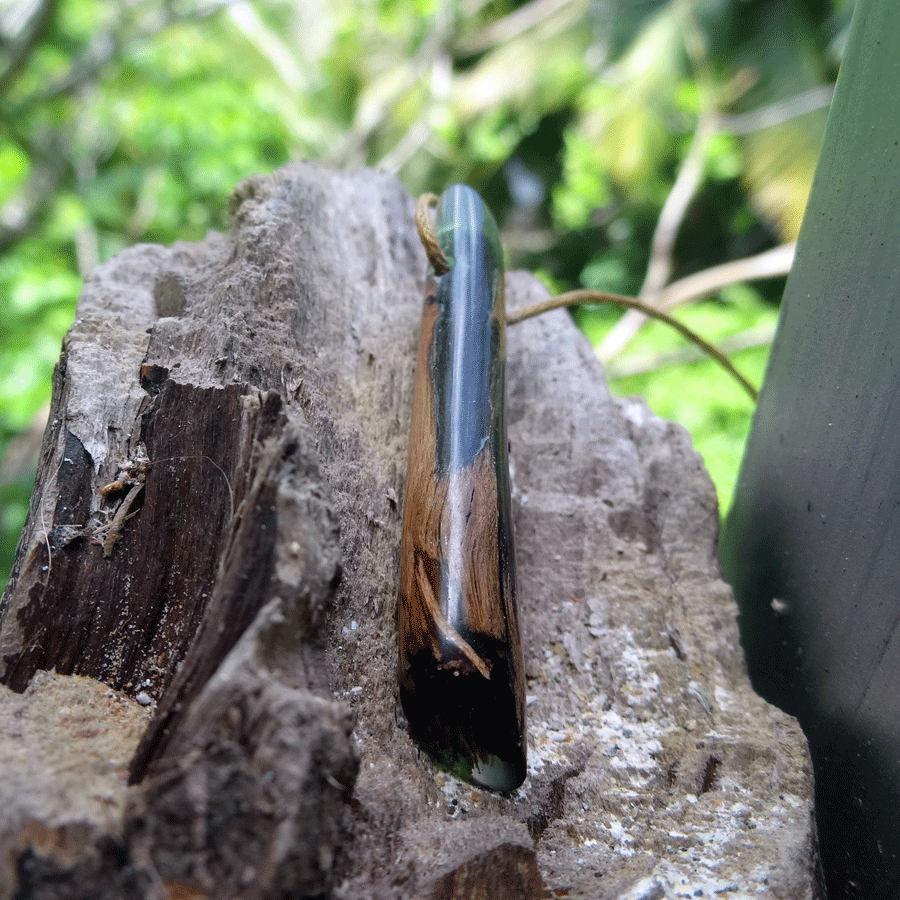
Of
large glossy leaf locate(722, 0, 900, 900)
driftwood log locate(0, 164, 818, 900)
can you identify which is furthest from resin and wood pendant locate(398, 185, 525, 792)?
large glossy leaf locate(722, 0, 900, 900)

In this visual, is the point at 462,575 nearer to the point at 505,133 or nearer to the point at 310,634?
the point at 310,634

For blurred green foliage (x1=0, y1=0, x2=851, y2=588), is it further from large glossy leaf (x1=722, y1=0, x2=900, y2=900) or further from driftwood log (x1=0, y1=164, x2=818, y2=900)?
driftwood log (x1=0, y1=164, x2=818, y2=900)

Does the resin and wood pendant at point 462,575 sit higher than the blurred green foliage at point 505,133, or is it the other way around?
the blurred green foliage at point 505,133

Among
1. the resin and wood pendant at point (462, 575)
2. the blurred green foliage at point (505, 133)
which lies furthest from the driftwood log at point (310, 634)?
the blurred green foliage at point (505, 133)

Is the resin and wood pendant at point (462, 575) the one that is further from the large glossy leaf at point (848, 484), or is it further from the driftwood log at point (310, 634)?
the large glossy leaf at point (848, 484)

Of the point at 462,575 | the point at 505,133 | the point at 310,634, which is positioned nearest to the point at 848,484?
the point at 462,575

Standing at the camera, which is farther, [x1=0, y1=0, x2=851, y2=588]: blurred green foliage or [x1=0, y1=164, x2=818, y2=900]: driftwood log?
[x1=0, y1=0, x2=851, y2=588]: blurred green foliage

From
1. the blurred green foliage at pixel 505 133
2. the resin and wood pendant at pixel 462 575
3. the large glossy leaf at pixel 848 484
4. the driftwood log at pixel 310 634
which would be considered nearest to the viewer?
the driftwood log at pixel 310 634
